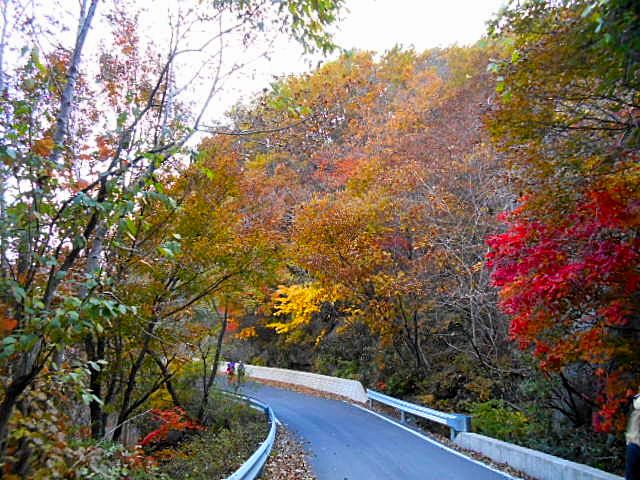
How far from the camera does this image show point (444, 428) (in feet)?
44.7

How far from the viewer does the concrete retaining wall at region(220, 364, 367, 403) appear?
2045cm

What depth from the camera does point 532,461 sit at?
26.2ft

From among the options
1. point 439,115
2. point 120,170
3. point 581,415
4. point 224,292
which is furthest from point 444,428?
point 120,170

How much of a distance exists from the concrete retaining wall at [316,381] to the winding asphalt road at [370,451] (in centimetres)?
259

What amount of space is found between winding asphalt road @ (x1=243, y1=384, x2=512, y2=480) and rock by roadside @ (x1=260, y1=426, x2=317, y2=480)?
0.23m

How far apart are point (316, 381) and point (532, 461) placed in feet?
59.4

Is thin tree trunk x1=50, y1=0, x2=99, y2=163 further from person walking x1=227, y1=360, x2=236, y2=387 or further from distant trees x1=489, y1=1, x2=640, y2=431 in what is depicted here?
person walking x1=227, y1=360, x2=236, y2=387

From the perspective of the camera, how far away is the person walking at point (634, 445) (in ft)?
11.3

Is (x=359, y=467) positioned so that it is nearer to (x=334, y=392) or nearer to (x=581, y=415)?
(x=581, y=415)

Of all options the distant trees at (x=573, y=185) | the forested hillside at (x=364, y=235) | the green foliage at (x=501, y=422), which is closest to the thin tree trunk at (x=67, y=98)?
the forested hillside at (x=364, y=235)

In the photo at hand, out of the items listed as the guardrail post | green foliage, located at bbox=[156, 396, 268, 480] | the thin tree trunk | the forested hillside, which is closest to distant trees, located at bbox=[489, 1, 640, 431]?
the forested hillside

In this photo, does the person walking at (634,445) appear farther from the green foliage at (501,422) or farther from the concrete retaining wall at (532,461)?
the green foliage at (501,422)

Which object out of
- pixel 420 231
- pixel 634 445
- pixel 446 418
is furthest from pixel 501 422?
pixel 634 445

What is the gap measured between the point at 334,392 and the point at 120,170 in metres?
21.1
